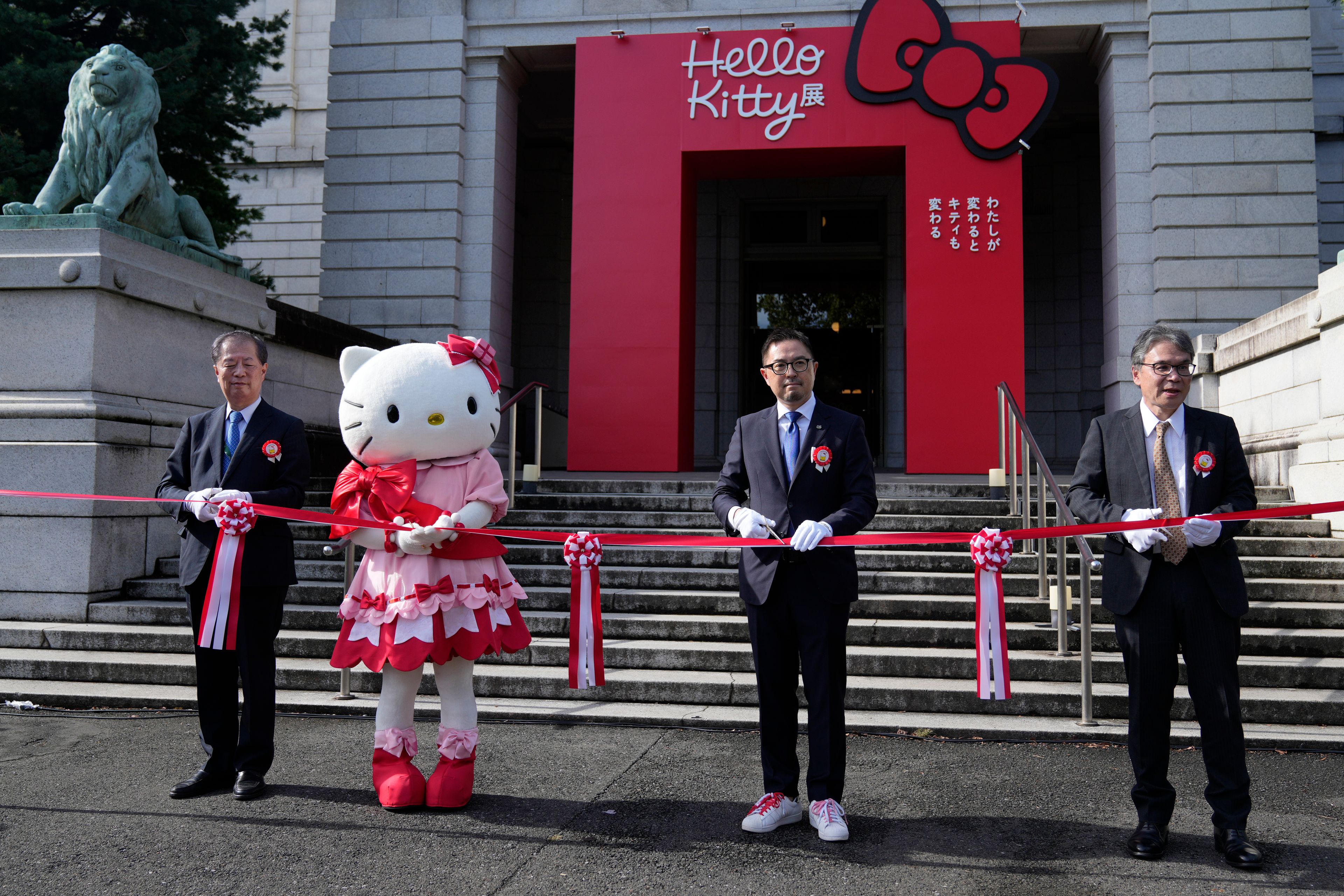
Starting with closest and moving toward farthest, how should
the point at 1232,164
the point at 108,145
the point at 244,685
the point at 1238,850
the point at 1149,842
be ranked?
the point at 1238,850, the point at 1149,842, the point at 244,685, the point at 108,145, the point at 1232,164

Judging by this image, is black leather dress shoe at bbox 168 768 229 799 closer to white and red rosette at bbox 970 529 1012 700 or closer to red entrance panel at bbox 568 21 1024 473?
white and red rosette at bbox 970 529 1012 700

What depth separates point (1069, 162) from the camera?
15406 mm

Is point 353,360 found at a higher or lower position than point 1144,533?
higher

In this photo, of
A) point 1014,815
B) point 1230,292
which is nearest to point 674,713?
point 1014,815

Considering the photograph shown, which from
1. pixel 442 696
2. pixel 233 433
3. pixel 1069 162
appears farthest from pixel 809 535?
pixel 1069 162

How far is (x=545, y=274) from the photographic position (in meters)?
16.3

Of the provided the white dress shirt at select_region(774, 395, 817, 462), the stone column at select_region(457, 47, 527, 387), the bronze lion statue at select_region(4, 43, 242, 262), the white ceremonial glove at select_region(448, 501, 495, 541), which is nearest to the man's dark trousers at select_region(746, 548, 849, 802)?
the white dress shirt at select_region(774, 395, 817, 462)

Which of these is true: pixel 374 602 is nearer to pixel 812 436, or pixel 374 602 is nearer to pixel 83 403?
pixel 812 436

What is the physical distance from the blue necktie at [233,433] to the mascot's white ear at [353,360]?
528 millimetres

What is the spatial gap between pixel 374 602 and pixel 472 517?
1.70ft

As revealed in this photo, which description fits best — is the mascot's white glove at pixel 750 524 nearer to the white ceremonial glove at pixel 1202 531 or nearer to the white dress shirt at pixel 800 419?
the white dress shirt at pixel 800 419

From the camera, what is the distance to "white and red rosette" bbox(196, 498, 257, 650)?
3.99 meters

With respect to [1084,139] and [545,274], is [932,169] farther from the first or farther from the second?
[545,274]

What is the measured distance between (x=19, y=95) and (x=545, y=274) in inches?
295
